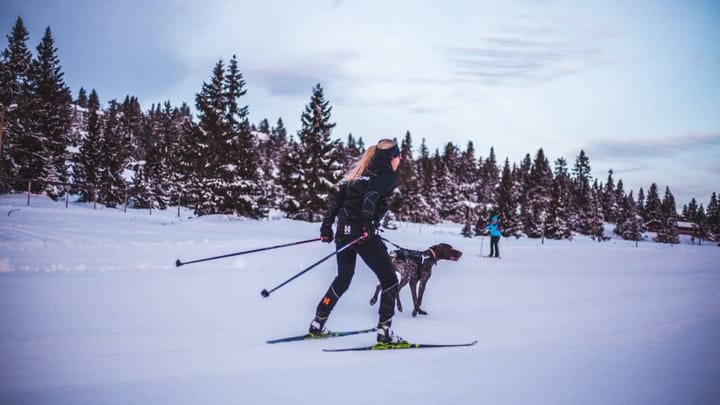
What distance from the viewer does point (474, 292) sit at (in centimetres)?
965

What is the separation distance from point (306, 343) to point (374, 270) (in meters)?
1.16

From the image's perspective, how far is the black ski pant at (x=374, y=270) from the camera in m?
5.06

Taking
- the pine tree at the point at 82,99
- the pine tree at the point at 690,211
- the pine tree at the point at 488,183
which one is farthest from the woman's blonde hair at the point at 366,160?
the pine tree at the point at 82,99

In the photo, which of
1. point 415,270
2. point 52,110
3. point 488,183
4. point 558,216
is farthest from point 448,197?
point 415,270

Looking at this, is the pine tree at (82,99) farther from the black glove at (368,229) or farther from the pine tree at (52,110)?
the black glove at (368,229)

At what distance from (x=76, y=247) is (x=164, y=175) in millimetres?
44863

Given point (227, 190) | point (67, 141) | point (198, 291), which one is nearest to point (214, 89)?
point (227, 190)

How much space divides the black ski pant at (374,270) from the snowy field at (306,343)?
473mm

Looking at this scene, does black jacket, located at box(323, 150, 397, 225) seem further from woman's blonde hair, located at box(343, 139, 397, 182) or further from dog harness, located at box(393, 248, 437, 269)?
dog harness, located at box(393, 248, 437, 269)

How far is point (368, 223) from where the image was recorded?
16.1 ft

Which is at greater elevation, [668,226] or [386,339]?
[668,226]

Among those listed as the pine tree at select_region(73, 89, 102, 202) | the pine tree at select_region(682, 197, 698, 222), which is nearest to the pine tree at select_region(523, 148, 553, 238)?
the pine tree at select_region(73, 89, 102, 202)

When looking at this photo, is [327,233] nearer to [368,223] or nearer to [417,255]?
[368,223]

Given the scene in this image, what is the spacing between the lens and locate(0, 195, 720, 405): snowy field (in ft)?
11.6
